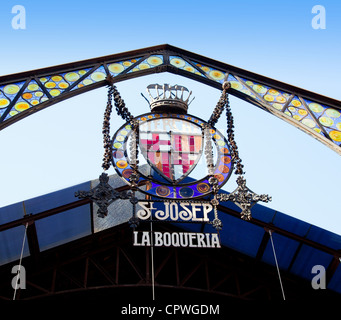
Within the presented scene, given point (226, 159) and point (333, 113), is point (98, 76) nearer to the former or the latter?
point (226, 159)

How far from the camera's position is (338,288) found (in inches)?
490

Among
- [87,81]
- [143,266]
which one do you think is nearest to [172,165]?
[87,81]

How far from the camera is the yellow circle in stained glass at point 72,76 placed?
7492mm

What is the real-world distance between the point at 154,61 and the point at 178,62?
44cm

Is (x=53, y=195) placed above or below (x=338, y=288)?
above

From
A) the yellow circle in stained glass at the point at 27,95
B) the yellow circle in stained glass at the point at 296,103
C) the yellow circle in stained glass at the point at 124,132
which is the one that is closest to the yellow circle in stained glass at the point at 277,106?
the yellow circle in stained glass at the point at 296,103

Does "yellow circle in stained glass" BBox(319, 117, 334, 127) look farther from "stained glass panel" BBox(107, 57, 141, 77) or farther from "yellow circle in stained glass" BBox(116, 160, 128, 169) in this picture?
"stained glass panel" BBox(107, 57, 141, 77)

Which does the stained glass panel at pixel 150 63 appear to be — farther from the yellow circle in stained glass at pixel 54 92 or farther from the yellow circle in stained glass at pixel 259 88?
the yellow circle in stained glass at pixel 259 88

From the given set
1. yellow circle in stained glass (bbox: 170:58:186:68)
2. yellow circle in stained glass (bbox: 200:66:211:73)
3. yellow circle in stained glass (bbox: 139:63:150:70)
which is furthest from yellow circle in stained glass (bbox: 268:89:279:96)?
yellow circle in stained glass (bbox: 139:63:150:70)

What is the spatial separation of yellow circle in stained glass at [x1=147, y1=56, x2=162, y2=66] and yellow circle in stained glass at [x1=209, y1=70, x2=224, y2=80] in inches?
38.1
